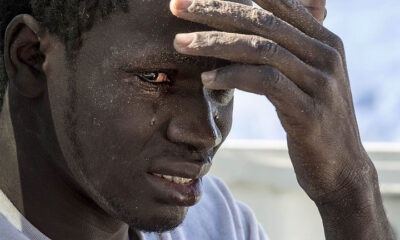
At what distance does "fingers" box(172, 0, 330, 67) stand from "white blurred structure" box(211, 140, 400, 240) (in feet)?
5.63

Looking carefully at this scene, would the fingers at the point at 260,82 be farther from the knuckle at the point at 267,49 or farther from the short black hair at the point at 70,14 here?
the short black hair at the point at 70,14

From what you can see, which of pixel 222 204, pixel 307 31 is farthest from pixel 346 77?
pixel 222 204

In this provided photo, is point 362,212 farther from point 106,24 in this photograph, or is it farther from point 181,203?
point 106,24

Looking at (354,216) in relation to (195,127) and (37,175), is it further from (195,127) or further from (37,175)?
(37,175)

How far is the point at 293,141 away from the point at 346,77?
18 cm

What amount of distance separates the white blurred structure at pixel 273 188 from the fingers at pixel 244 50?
1771 mm

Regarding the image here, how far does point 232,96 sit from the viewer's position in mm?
1877

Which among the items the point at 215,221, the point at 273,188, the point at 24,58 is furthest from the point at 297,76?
the point at 273,188

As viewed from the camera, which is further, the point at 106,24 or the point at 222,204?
the point at 222,204

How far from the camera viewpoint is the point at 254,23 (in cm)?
152

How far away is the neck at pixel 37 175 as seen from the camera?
5.92 feet

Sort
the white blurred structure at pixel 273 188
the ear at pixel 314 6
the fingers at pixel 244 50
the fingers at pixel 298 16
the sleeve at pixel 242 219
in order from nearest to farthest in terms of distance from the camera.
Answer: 1. the fingers at pixel 244 50
2. the fingers at pixel 298 16
3. the ear at pixel 314 6
4. the sleeve at pixel 242 219
5. the white blurred structure at pixel 273 188

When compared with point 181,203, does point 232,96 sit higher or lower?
higher

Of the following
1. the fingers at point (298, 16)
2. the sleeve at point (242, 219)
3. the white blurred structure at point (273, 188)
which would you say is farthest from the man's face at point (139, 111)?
the white blurred structure at point (273, 188)
